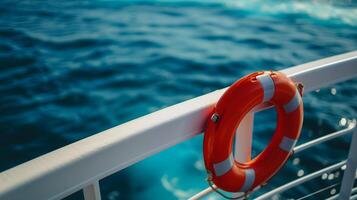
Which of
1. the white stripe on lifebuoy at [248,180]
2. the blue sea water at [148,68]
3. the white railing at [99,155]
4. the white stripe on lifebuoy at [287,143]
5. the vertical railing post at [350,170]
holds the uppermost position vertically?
the white railing at [99,155]

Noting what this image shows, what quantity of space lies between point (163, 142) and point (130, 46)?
5594 millimetres

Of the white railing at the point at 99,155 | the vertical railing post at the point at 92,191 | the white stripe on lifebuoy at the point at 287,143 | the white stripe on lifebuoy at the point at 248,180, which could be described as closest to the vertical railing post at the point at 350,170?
the white stripe on lifebuoy at the point at 287,143

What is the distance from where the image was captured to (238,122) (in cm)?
104

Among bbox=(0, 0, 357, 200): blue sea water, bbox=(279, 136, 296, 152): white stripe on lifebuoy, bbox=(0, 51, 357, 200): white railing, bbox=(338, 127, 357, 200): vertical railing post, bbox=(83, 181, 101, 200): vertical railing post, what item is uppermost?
bbox=(0, 51, 357, 200): white railing

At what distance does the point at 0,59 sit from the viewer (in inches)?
221

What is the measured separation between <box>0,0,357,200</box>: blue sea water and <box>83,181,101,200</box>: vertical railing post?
8.54ft

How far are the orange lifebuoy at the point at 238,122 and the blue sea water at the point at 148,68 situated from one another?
2368 mm

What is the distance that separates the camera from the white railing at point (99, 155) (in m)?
Result: 0.68

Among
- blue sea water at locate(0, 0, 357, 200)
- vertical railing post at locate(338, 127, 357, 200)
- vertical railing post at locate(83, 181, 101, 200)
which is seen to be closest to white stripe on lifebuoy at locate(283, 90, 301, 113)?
vertical railing post at locate(338, 127, 357, 200)

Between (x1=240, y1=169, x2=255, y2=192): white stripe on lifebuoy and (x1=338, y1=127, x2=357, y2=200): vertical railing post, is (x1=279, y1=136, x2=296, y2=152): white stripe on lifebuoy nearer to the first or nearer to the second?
(x1=240, y1=169, x2=255, y2=192): white stripe on lifebuoy

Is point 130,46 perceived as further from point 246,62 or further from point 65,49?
point 246,62

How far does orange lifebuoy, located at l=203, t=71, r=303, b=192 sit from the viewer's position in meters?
1.01

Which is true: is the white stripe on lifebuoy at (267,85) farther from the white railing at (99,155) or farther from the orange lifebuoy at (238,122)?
the white railing at (99,155)

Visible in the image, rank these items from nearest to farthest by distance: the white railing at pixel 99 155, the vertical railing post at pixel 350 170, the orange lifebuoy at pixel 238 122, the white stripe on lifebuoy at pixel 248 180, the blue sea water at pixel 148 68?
the white railing at pixel 99 155, the orange lifebuoy at pixel 238 122, the white stripe on lifebuoy at pixel 248 180, the vertical railing post at pixel 350 170, the blue sea water at pixel 148 68
